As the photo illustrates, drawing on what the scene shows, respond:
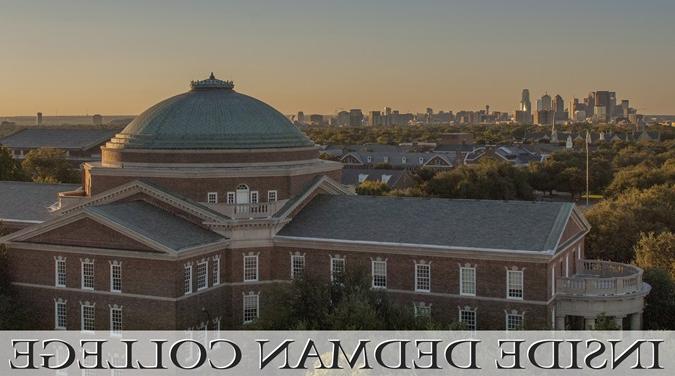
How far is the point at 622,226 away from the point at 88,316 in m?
42.3

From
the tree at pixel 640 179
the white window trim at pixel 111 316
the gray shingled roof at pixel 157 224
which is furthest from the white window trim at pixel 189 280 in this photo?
the tree at pixel 640 179

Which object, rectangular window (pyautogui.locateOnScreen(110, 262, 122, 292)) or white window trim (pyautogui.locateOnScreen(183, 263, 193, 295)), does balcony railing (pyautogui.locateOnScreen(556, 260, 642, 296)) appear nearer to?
white window trim (pyautogui.locateOnScreen(183, 263, 193, 295))

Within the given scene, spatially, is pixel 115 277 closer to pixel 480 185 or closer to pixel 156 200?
pixel 156 200

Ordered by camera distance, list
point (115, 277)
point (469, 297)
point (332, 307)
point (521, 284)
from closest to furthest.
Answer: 1. point (332, 307)
2. point (521, 284)
3. point (469, 297)
4. point (115, 277)

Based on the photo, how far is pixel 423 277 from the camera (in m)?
48.2

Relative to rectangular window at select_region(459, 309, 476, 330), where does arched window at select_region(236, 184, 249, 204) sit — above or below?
above

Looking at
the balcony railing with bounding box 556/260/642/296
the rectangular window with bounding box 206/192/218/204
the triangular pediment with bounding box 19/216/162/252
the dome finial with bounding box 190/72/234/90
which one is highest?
the dome finial with bounding box 190/72/234/90

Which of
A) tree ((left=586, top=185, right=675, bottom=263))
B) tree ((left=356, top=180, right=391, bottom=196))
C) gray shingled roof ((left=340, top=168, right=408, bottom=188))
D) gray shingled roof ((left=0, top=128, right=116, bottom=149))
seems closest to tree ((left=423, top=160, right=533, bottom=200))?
gray shingled roof ((left=340, top=168, right=408, bottom=188))

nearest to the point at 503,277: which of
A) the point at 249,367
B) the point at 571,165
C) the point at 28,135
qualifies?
the point at 249,367

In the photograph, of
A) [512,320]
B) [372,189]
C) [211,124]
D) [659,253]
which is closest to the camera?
[512,320]

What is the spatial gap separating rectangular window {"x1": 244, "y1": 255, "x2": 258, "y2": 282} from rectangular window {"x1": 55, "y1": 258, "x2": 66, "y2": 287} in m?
10.1

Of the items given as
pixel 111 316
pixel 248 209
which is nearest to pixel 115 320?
pixel 111 316

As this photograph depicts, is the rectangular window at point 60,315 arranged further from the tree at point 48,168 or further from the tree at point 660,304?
the tree at point 48,168

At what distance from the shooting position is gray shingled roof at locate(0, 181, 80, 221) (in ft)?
196
